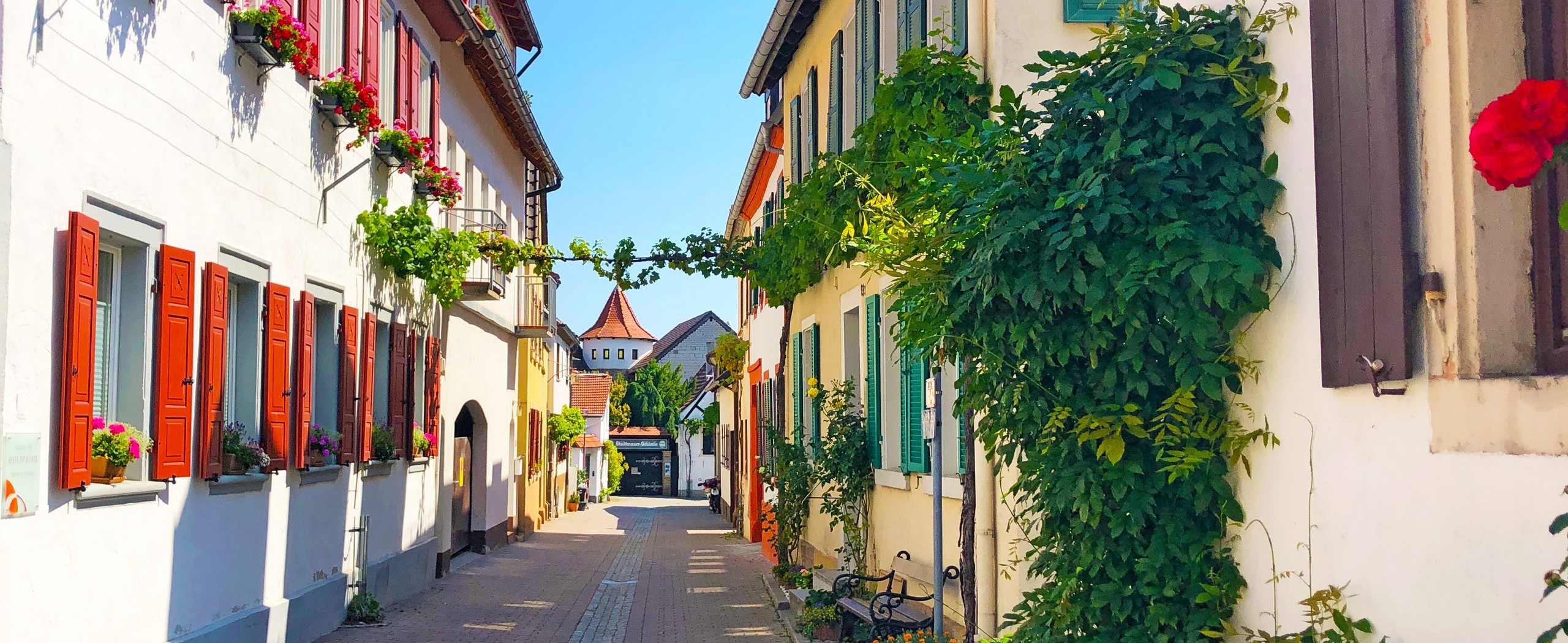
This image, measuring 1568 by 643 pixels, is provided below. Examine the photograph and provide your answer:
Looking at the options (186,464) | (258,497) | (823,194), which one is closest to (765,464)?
(823,194)

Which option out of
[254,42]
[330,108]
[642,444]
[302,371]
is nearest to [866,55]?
[330,108]

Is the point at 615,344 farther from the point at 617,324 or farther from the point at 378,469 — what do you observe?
the point at 378,469

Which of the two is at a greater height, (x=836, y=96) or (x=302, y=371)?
(x=836, y=96)

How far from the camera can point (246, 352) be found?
31.0 feet

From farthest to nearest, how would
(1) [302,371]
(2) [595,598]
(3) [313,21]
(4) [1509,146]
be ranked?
1. (2) [595,598]
2. (1) [302,371]
3. (3) [313,21]
4. (4) [1509,146]

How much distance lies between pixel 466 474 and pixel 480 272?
4648 mm

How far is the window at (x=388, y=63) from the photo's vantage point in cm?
1292

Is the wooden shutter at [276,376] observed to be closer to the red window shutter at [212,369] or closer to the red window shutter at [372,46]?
the red window shutter at [212,369]

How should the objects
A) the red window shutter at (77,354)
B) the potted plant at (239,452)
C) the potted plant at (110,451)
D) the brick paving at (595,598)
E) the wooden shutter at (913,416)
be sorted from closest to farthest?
1. the red window shutter at (77,354)
2. the potted plant at (110,451)
3. the potted plant at (239,452)
4. the wooden shutter at (913,416)
5. the brick paving at (595,598)

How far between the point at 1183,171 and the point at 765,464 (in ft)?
55.2

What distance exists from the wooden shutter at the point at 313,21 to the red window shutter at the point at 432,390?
5.46 meters

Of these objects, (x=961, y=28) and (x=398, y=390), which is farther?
(x=398, y=390)

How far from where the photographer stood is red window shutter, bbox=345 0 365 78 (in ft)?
37.5

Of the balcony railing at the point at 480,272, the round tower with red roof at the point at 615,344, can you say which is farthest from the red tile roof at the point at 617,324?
the balcony railing at the point at 480,272
